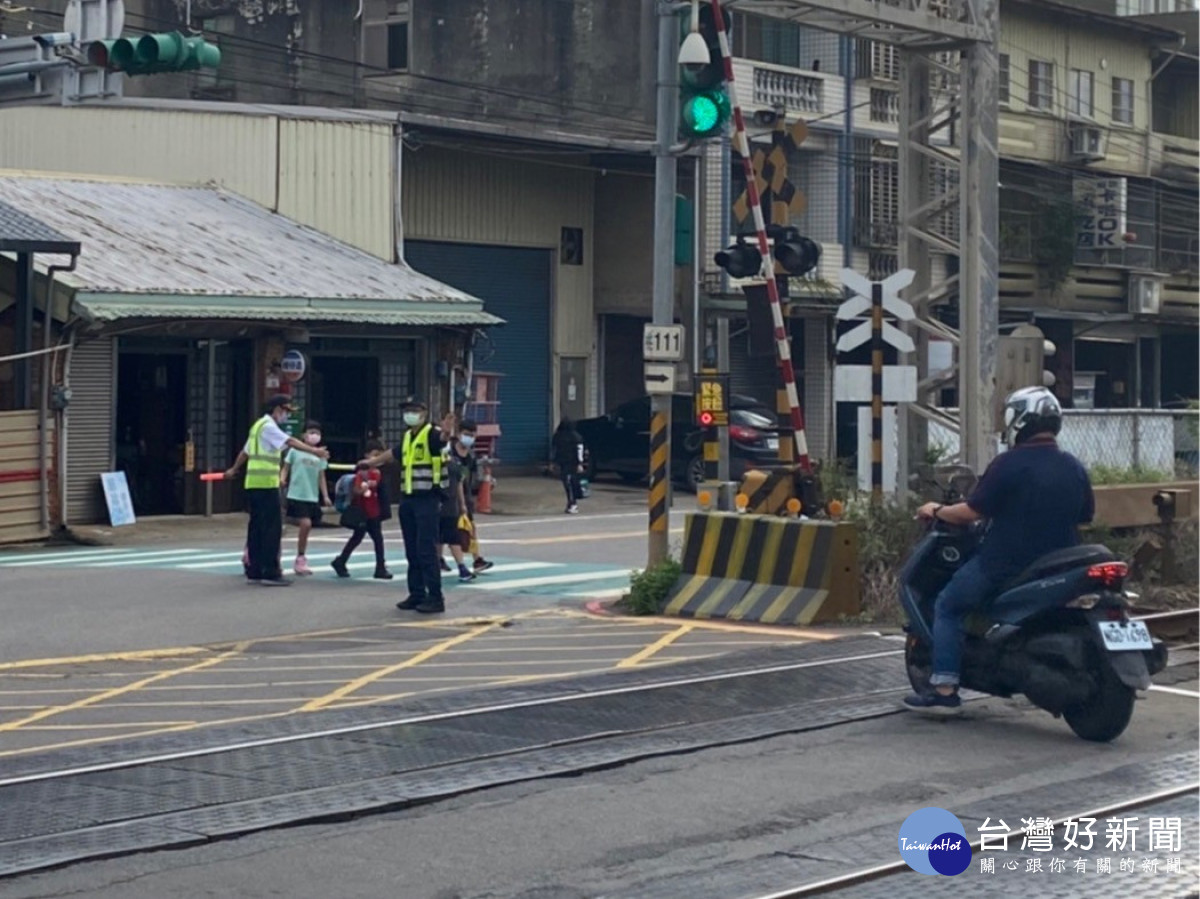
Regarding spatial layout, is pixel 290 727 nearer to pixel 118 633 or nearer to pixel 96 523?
pixel 118 633

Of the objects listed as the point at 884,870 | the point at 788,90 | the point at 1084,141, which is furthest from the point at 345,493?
the point at 1084,141

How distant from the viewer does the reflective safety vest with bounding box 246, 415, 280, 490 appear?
18.0m

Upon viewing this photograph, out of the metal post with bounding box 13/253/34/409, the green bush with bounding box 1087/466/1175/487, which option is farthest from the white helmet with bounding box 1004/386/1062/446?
the metal post with bounding box 13/253/34/409

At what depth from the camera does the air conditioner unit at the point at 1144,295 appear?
46.0 metres

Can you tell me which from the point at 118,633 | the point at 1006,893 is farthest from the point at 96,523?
the point at 1006,893

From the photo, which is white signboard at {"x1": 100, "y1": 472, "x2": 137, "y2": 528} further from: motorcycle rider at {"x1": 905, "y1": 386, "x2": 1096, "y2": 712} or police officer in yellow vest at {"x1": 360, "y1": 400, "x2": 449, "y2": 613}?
motorcycle rider at {"x1": 905, "y1": 386, "x2": 1096, "y2": 712}

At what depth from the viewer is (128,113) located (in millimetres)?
32406

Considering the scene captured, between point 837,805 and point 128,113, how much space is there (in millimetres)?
26188

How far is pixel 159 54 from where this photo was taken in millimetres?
13930

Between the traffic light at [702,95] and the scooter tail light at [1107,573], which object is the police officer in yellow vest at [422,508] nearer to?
the traffic light at [702,95]

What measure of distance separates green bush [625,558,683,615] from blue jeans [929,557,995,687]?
557 cm

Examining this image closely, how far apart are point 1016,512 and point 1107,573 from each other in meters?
0.56

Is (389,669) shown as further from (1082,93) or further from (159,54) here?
(1082,93)

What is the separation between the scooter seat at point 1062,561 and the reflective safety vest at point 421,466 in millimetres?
6623
